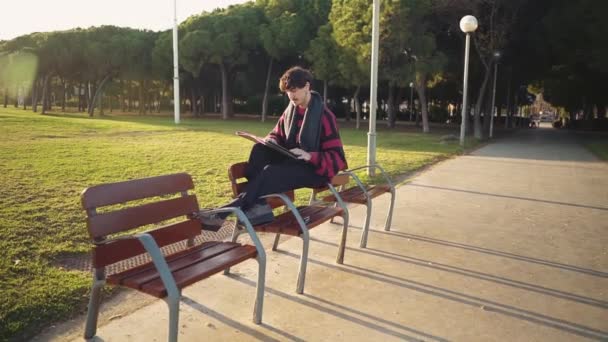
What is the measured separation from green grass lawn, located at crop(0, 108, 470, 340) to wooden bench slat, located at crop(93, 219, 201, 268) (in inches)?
29.8

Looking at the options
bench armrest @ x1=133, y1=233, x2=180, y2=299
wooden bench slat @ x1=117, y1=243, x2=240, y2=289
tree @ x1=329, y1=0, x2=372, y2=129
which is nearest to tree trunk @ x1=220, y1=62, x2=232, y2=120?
tree @ x1=329, y1=0, x2=372, y2=129

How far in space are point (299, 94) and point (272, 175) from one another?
0.74 m

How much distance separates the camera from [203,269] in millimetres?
2734

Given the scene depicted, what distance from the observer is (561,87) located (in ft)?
124

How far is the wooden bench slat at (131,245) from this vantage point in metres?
2.66

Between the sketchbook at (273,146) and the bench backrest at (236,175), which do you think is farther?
the bench backrest at (236,175)

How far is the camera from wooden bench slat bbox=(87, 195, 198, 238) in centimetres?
266

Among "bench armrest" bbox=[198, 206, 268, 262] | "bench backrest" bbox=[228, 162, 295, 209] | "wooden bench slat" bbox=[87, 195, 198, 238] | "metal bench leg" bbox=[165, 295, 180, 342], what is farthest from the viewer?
"bench backrest" bbox=[228, 162, 295, 209]

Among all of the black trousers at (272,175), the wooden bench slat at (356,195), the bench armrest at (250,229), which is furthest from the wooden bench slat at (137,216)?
the wooden bench slat at (356,195)

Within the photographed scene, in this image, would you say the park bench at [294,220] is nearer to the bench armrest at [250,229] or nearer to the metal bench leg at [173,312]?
the bench armrest at [250,229]

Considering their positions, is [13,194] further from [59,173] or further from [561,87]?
[561,87]

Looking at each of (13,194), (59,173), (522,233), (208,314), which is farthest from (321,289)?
(59,173)

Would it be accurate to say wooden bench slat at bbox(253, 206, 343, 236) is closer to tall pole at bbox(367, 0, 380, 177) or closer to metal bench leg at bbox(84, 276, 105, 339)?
metal bench leg at bbox(84, 276, 105, 339)

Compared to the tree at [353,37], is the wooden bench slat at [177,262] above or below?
below
